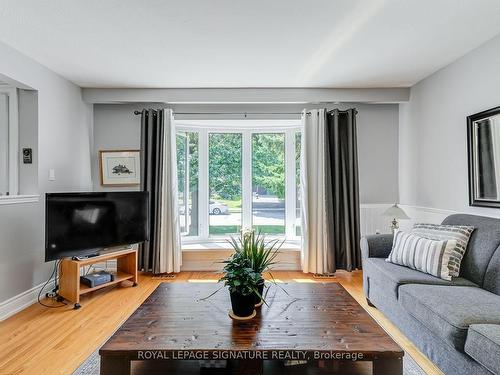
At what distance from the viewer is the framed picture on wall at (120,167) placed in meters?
3.85

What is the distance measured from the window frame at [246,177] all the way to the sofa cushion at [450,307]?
2.25m

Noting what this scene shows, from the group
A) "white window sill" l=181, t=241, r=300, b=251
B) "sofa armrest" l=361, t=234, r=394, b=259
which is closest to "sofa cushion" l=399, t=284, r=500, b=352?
"sofa armrest" l=361, t=234, r=394, b=259

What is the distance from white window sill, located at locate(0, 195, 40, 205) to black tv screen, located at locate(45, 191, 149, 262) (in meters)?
0.28

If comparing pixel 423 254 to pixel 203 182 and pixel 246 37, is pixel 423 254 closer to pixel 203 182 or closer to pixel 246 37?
pixel 246 37

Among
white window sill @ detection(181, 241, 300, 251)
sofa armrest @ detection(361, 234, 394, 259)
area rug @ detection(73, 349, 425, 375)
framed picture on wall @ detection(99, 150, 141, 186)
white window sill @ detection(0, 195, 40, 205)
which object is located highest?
framed picture on wall @ detection(99, 150, 141, 186)

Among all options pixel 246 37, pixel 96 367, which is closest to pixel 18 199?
pixel 96 367

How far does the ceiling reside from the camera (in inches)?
80.1

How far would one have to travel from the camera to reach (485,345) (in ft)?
4.40

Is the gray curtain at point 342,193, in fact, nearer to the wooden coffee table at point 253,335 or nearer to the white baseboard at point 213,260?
the white baseboard at point 213,260

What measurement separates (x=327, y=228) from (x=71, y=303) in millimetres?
2974

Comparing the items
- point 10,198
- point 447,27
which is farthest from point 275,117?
point 10,198

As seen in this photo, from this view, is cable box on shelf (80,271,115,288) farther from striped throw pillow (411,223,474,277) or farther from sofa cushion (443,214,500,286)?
sofa cushion (443,214,500,286)

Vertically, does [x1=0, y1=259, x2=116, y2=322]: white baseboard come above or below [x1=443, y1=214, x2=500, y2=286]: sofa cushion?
below

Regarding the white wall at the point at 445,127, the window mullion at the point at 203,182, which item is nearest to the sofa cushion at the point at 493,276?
the white wall at the point at 445,127
